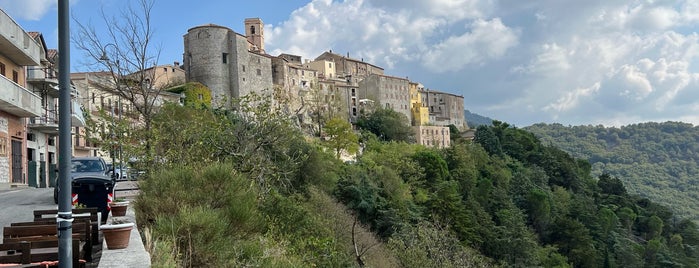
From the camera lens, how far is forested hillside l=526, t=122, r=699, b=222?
5236 inches

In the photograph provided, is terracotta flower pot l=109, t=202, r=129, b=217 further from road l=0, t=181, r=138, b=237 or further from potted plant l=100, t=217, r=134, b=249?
potted plant l=100, t=217, r=134, b=249

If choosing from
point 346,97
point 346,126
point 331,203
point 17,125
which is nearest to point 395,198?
point 331,203

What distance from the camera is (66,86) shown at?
187 inches

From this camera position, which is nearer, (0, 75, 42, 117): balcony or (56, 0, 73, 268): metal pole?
(56, 0, 73, 268): metal pole

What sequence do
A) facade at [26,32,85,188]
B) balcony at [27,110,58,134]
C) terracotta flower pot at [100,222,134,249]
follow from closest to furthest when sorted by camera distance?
terracotta flower pot at [100,222,134,249] < facade at [26,32,85,188] < balcony at [27,110,58,134]

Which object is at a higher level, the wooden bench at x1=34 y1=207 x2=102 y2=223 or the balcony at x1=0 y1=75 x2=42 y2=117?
the balcony at x1=0 y1=75 x2=42 y2=117

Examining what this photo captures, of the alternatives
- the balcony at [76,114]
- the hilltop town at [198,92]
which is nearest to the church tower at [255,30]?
the hilltop town at [198,92]

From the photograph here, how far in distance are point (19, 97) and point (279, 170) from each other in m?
12.3

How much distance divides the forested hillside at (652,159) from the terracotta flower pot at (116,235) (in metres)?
129

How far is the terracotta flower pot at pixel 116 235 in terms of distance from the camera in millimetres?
6848

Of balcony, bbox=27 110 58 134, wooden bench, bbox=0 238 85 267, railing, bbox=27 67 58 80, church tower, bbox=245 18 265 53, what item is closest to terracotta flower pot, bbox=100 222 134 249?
wooden bench, bbox=0 238 85 267

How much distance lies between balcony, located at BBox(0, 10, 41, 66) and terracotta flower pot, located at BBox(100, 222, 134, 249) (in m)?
17.2

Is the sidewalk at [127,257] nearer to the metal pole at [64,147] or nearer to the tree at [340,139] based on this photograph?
the metal pole at [64,147]

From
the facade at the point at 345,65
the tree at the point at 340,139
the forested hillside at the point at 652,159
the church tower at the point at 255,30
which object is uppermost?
the church tower at the point at 255,30
